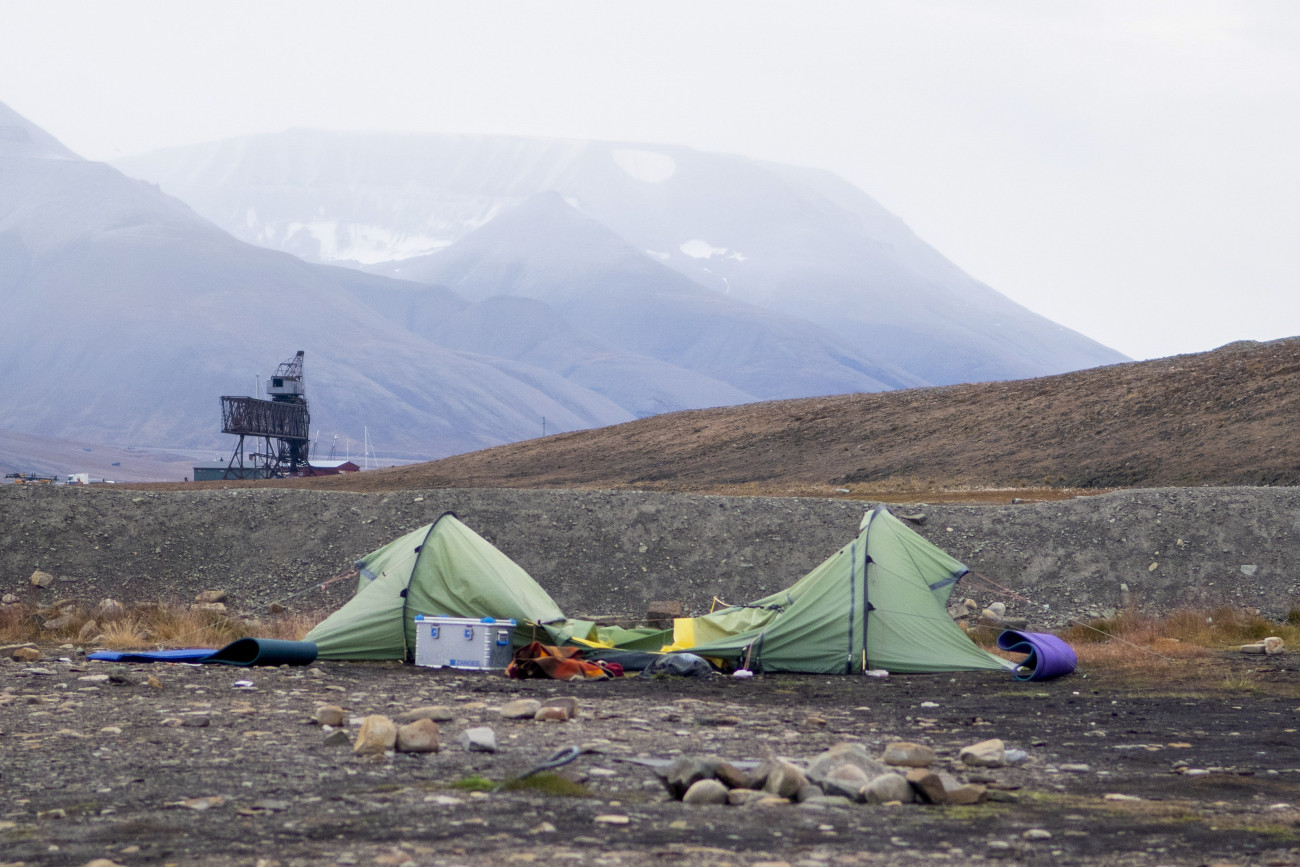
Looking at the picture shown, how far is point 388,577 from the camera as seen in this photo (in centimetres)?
1628

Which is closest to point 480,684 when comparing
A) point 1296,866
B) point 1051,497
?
point 1296,866

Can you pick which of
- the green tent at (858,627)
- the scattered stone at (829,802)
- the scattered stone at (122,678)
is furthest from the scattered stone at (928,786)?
the scattered stone at (122,678)

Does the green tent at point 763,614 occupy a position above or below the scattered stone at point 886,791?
above

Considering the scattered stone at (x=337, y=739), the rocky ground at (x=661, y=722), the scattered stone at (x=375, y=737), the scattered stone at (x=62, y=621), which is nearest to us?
the rocky ground at (x=661, y=722)

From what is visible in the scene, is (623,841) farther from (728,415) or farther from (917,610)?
(728,415)

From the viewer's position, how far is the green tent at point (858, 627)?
15.1 m

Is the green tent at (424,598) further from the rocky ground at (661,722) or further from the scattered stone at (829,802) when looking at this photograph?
the scattered stone at (829,802)

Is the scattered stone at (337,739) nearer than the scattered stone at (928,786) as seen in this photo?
No

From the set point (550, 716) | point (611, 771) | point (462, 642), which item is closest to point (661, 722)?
point (550, 716)

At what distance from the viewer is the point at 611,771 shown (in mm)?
8336

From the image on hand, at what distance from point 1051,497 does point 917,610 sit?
15947mm

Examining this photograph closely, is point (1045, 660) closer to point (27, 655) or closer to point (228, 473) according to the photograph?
point (27, 655)

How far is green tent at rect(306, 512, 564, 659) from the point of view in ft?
51.6

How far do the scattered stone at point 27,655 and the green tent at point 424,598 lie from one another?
10.00 feet
